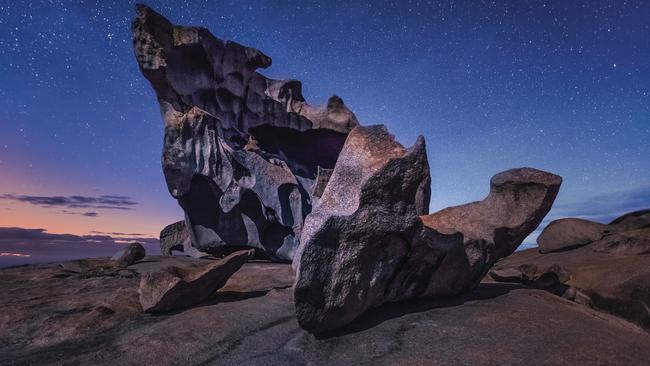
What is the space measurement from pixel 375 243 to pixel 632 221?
9668mm

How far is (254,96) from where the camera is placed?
17.9m

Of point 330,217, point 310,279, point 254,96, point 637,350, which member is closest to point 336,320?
point 310,279

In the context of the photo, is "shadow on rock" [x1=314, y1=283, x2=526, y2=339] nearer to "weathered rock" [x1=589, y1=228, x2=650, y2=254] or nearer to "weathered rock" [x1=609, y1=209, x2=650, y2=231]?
"weathered rock" [x1=589, y1=228, x2=650, y2=254]

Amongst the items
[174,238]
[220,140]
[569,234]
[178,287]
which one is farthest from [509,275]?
[174,238]

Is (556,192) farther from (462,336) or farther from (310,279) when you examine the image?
(310,279)

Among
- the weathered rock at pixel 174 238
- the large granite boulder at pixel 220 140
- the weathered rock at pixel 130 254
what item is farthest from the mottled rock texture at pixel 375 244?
the weathered rock at pixel 174 238

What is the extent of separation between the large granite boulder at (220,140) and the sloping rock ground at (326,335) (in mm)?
9288

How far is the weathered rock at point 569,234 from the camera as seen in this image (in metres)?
9.84

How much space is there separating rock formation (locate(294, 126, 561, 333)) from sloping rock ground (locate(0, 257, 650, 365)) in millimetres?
322

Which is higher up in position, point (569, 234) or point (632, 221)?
point (632, 221)

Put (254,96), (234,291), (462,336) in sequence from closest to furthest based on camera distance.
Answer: (462,336), (234,291), (254,96)

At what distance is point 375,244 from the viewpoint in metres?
4.34

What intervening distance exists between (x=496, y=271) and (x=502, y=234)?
2521 millimetres

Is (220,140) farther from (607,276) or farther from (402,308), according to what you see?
(607,276)
